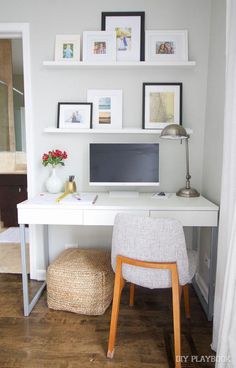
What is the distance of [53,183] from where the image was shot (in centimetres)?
205

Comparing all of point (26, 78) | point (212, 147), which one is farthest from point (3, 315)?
point (212, 147)

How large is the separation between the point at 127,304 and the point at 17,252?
1482 mm

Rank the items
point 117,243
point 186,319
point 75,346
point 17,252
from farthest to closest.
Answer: point 17,252 → point 186,319 → point 75,346 → point 117,243

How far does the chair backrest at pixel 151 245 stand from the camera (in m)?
1.26

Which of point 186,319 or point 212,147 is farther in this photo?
point 212,147

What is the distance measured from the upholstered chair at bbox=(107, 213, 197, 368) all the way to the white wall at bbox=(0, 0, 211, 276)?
88 centimetres

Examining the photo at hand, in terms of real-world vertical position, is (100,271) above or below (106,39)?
below

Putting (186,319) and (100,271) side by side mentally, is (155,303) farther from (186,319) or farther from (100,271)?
(100,271)

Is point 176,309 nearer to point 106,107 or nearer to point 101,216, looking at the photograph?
point 101,216

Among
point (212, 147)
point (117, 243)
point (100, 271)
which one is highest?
point (212, 147)

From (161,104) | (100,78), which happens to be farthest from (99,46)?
(161,104)

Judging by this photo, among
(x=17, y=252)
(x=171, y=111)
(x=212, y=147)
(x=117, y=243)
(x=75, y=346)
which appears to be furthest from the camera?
(x=17, y=252)

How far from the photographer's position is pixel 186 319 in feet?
5.72

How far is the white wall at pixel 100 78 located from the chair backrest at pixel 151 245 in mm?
889
